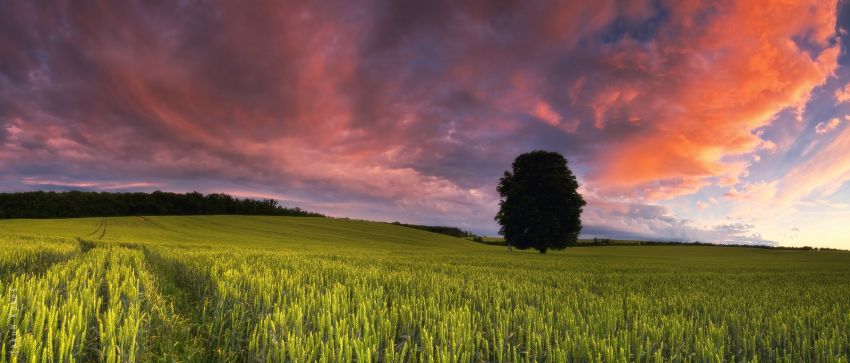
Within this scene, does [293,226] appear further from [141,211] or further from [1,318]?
[1,318]

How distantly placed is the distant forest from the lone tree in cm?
9612

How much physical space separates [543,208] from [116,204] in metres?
107

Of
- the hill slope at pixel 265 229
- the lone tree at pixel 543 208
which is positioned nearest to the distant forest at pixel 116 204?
the hill slope at pixel 265 229

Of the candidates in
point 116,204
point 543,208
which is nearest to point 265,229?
point 543,208

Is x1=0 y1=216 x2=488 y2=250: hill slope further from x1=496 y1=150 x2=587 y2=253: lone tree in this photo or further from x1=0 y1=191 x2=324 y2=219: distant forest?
x1=0 y1=191 x2=324 y2=219: distant forest

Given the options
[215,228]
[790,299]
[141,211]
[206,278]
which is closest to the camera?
[206,278]

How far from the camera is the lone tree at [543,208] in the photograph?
4656 centimetres

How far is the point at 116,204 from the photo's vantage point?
4026 inches

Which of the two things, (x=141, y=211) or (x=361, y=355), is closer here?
(x=361, y=355)

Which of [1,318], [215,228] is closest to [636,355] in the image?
[1,318]

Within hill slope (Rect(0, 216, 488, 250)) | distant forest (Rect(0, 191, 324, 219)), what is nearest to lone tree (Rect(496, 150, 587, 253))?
hill slope (Rect(0, 216, 488, 250))

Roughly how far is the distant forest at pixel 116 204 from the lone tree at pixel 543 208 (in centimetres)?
9612

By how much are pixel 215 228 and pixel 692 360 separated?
69673mm

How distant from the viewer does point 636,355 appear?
12.7ft
